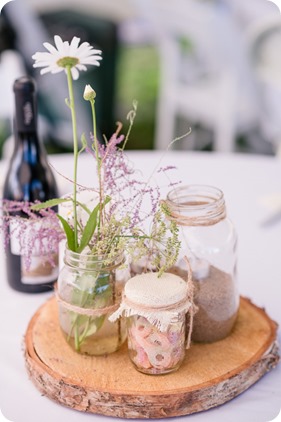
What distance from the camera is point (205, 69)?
150 inches

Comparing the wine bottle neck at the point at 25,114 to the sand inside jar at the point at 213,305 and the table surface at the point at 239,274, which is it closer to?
the table surface at the point at 239,274

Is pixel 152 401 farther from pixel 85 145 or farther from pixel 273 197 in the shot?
pixel 273 197

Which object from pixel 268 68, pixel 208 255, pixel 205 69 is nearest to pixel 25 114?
pixel 208 255

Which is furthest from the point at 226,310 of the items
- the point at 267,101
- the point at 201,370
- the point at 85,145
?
the point at 267,101

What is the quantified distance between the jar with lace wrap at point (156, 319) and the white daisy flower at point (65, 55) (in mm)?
312

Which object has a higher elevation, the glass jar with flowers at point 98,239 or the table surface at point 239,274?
the glass jar with flowers at point 98,239

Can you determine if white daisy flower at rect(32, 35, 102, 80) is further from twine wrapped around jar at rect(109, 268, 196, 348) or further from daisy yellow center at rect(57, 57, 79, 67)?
twine wrapped around jar at rect(109, 268, 196, 348)

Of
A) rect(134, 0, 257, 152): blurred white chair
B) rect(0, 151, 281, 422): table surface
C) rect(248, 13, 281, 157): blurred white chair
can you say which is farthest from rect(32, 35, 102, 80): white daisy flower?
rect(134, 0, 257, 152): blurred white chair

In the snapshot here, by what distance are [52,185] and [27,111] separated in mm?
221

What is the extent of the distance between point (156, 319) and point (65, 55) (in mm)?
374

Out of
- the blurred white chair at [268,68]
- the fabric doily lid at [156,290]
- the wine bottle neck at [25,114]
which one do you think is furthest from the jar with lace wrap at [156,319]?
the blurred white chair at [268,68]

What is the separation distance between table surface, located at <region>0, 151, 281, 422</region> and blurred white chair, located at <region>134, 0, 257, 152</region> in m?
1.82

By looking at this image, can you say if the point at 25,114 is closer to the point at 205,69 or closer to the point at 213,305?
the point at 213,305

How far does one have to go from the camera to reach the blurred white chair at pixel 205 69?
A: 360 centimetres
